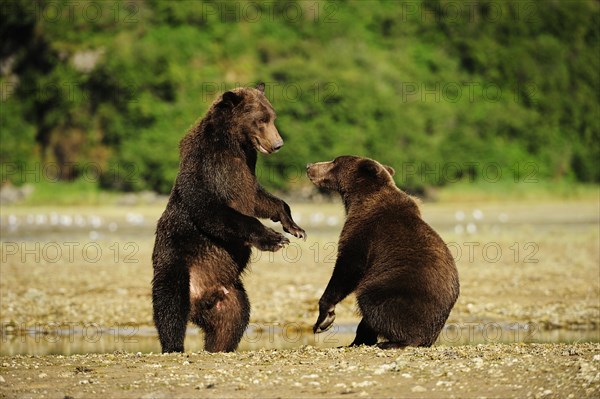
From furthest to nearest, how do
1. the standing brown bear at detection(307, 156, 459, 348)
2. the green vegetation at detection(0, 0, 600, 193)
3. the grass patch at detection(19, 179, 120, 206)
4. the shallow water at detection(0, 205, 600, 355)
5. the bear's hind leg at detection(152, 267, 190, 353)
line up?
the green vegetation at detection(0, 0, 600, 193)
the grass patch at detection(19, 179, 120, 206)
the shallow water at detection(0, 205, 600, 355)
the bear's hind leg at detection(152, 267, 190, 353)
the standing brown bear at detection(307, 156, 459, 348)

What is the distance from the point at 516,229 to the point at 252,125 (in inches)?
785

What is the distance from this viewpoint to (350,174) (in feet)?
32.7

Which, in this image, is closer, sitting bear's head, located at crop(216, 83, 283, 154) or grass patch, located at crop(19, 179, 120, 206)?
sitting bear's head, located at crop(216, 83, 283, 154)

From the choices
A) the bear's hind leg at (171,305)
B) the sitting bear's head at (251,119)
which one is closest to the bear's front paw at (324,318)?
the bear's hind leg at (171,305)

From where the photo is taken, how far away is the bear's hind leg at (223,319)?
9430mm

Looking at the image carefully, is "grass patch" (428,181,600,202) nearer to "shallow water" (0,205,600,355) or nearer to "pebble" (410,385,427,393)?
"shallow water" (0,205,600,355)

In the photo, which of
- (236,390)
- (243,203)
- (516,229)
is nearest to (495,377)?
(236,390)

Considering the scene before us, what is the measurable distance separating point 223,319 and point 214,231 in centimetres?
82

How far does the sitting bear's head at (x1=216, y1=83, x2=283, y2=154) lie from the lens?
944cm

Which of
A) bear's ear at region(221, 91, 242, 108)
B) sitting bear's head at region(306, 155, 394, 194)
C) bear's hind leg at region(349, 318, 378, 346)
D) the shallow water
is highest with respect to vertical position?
bear's ear at region(221, 91, 242, 108)

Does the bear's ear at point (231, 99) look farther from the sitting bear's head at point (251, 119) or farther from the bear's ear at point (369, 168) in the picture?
the bear's ear at point (369, 168)

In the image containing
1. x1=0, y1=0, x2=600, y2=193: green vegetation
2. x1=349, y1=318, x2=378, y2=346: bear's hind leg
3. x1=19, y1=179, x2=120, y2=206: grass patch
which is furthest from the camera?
x1=0, y1=0, x2=600, y2=193: green vegetation

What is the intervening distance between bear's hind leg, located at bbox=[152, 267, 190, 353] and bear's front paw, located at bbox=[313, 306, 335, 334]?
Result: 1155mm

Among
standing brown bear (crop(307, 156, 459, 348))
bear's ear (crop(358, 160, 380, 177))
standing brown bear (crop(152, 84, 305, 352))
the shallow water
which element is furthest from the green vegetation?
standing brown bear (crop(307, 156, 459, 348))
